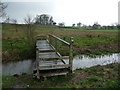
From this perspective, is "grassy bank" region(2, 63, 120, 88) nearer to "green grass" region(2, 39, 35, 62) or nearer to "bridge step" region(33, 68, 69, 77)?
"bridge step" region(33, 68, 69, 77)

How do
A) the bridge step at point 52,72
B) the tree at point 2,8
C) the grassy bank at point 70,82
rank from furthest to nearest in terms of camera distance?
the tree at point 2,8
the bridge step at point 52,72
the grassy bank at point 70,82

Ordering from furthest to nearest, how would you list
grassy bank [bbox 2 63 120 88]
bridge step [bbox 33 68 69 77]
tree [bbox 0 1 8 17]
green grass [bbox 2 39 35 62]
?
tree [bbox 0 1 8 17] → green grass [bbox 2 39 35 62] → bridge step [bbox 33 68 69 77] → grassy bank [bbox 2 63 120 88]

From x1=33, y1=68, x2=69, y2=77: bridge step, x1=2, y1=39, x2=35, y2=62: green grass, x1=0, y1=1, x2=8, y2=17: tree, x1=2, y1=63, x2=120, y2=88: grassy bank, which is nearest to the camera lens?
x1=2, y1=63, x2=120, y2=88: grassy bank

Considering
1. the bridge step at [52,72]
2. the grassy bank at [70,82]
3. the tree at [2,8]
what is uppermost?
the tree at [2,8]

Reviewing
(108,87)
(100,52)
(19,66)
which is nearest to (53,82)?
(108,87)

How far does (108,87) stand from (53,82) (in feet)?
7.27

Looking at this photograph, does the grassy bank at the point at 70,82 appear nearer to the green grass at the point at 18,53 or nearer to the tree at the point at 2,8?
the green grass at the point at 18,53

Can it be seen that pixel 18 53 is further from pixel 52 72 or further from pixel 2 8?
pixel 52 72

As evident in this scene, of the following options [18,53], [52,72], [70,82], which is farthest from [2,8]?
[70,82]

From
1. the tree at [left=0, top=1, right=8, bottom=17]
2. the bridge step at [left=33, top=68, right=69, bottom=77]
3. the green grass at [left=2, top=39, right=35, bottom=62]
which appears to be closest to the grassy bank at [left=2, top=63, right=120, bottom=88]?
the bridge step at [left=33, top=68, right=69, bottom=77]

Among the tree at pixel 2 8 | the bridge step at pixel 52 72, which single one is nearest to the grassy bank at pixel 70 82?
the bridge step at pixel 52 72

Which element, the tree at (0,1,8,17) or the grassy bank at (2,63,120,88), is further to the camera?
the tree at (0,1,8,17)

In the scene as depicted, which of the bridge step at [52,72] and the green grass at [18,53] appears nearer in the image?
the bridge step at [52,72]

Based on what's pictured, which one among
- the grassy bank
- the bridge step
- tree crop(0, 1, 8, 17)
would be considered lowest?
the grassy bank
